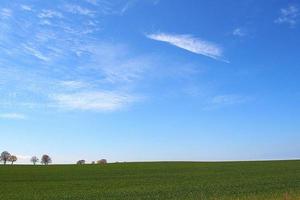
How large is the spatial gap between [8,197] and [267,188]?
19536 mm

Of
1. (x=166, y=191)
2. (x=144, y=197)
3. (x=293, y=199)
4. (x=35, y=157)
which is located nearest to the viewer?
(x=293, y=199)

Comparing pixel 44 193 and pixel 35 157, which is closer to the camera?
pixel 44 193

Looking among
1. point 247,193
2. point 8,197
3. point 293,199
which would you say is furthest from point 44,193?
point 293,199

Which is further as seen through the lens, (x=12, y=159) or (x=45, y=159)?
(x=45, y=159)

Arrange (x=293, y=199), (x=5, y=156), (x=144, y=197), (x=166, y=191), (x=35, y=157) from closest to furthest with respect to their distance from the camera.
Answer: (x=293, y=199), (x=144, y=197), (x=166, y=191), (x=5, y=156), (x=35, y=157)

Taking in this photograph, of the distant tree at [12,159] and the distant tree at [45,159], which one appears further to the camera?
the distant tree at [45,159]

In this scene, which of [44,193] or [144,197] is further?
[44,193]

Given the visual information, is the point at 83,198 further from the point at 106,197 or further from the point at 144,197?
the point at 144,197

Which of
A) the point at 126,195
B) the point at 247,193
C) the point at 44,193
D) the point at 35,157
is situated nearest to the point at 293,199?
the point at 247,193

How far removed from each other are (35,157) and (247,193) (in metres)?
163

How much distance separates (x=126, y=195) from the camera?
30.7 metres

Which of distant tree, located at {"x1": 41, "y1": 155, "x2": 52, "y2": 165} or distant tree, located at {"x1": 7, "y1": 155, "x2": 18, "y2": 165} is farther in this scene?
distant tree, located at {"x1": 41, "y1": 155, "x2": 52, "y2": 165}

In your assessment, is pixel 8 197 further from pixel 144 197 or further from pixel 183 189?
pixel 183 189

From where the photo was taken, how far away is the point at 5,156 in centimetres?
16488
